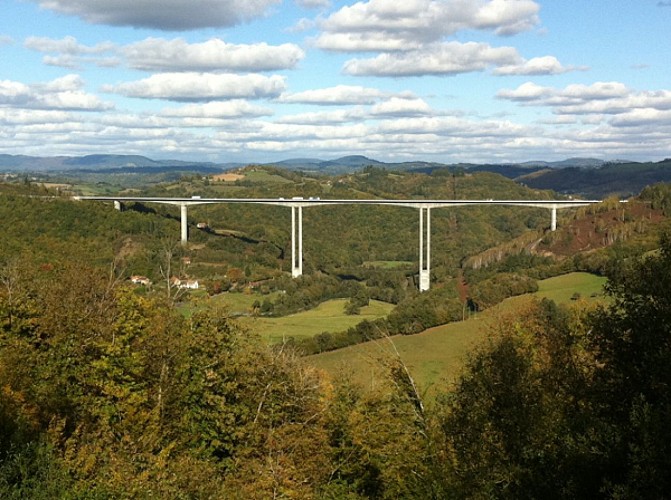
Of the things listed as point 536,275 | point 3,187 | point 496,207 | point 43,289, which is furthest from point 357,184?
point 43,289

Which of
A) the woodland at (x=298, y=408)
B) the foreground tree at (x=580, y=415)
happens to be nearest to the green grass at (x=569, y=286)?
the woodland at (x=298, y=408)

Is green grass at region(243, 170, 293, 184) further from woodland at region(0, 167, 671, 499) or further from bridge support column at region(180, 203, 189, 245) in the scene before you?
woodland at region(0, 167, 671, 499)

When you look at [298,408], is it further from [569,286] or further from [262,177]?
[262,177]

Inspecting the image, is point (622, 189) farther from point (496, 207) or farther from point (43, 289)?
point (43, 289)

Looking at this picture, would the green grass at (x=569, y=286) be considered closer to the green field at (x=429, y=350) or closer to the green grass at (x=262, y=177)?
the green field at (x=429, y=350)

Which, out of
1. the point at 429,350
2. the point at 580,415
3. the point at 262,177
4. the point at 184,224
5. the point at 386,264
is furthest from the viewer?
the point at 262,177

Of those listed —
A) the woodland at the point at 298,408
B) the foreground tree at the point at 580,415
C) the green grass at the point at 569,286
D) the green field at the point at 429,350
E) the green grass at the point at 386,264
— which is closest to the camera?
the foreground tree at the point at 580,415

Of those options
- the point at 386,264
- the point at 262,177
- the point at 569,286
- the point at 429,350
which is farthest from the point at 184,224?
the point at 262,177

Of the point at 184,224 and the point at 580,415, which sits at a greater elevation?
the point at 580,415

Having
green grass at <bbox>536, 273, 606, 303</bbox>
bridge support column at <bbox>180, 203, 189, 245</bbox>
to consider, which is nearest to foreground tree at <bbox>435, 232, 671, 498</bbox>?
green grass at <bbox>536, 273, 606, 303</bbox>
